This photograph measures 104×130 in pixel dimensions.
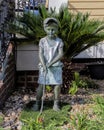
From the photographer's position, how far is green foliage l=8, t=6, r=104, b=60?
22.1ft

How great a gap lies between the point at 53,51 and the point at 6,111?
1.06 meters

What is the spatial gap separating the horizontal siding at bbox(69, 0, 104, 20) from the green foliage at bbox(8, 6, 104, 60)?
1897 mm

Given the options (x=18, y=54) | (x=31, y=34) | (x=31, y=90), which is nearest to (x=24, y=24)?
(x=31, y=34)

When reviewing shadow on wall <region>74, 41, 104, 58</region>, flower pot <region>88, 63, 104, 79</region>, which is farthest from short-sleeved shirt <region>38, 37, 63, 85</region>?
shadow on wall <region>74, 41, 104, 58</region>

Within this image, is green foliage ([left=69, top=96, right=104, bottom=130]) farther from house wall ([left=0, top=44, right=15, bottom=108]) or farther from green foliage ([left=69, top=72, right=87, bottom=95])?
house wall ([left=0, top=44, right=15, bottom=108])

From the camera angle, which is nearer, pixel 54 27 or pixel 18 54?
pixel 54 27

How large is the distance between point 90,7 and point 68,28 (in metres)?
2.37

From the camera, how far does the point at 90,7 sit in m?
8.98

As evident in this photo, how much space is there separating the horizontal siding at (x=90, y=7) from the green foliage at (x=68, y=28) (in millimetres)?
1897

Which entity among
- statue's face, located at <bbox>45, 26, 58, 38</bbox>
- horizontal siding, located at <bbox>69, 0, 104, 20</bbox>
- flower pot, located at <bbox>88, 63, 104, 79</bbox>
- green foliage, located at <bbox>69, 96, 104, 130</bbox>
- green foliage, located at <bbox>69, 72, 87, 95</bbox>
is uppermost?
horizontal siding, located at <bbox>69, 0, 104, 20</bbox>

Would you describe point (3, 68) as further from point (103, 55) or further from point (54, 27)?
point (103, 55)

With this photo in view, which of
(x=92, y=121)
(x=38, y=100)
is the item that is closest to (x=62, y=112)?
(x=38, y=100)

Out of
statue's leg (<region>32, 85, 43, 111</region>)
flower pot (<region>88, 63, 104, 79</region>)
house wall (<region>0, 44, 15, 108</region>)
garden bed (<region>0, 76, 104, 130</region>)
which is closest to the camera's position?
garden bed (<region>0, 76, 104, 130</region>)

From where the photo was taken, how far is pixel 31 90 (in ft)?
24.8
